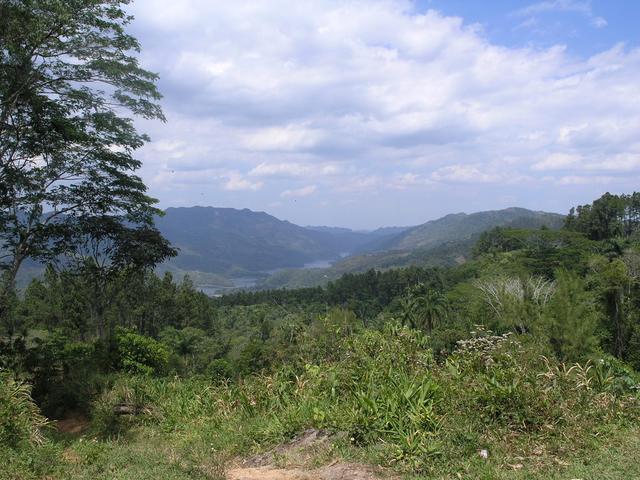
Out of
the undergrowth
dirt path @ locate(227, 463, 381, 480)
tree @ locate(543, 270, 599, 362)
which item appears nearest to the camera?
dirt path @ locate(227, 463, 381, 480)

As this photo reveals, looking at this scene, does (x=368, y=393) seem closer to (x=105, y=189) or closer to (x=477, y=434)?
(x=477, y=434)

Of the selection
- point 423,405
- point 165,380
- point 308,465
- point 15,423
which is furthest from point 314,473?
point 165,380

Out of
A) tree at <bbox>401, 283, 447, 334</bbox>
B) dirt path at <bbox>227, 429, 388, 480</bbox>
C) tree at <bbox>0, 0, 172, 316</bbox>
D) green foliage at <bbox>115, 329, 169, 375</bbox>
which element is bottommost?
tree at <bbox>401, 283, 447, 334</bbox>

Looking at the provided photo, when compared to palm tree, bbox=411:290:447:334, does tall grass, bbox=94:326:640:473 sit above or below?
above

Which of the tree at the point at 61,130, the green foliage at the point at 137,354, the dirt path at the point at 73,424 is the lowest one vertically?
the dirt path at the point at 73,424

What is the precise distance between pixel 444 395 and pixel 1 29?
876 cm

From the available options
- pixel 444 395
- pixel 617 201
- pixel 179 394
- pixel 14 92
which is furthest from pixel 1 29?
pixel 617 201

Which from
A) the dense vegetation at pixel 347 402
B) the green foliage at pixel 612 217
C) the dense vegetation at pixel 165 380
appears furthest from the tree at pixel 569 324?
the green foliage at pixel 612 217

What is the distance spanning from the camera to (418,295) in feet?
161

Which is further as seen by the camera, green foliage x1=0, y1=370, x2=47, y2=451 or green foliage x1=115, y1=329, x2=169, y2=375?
green foliage x1=115, y1=329, x2=169, y2=375

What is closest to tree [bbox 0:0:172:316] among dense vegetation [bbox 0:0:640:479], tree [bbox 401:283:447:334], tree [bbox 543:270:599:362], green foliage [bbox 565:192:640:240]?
dense vegetation [bbox 0:0:640:479]

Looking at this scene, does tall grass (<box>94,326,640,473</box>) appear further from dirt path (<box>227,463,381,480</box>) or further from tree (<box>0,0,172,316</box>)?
tree (<box>0,0,172,316</box>)

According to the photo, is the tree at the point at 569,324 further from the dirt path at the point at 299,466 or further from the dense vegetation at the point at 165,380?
the dirt path at the point at 299,466

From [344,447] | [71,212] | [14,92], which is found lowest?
[344,447]
